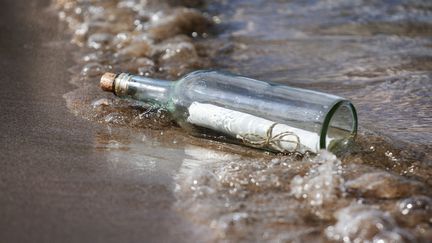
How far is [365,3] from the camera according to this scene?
4.87 metres

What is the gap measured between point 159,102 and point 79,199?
64 cm

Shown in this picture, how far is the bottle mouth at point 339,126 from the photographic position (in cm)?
188

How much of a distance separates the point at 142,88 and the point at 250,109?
16.1 inches

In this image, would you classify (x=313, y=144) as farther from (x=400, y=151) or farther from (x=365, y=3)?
(x=365, y=3)

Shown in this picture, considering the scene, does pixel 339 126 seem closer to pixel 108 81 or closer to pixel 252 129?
pixel 252 129

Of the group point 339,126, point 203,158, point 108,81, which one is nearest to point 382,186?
point 339,126

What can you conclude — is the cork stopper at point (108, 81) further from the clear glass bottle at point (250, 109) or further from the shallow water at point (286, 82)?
the shallow water at point (286, 82)

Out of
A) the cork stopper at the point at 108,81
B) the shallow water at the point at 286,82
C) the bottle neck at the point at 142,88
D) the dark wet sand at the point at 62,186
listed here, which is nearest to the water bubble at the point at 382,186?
the shallow water at the point at 286,82

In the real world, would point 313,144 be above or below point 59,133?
above

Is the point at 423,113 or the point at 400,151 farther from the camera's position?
the point at 423,113

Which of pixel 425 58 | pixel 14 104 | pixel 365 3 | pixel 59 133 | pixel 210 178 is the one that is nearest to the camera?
pixel 210 178

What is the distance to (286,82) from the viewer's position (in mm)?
3064

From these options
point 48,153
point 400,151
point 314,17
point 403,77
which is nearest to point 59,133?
point 48,153

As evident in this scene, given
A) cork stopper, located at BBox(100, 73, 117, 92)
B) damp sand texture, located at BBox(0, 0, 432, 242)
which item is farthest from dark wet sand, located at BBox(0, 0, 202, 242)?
cork stopper, located at BBox(100, 73, 117, 92)
